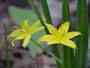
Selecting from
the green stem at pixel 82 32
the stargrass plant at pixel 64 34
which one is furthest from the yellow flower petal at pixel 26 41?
the green stem at pixel 82 32

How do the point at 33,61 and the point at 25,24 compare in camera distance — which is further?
the point at 33,61

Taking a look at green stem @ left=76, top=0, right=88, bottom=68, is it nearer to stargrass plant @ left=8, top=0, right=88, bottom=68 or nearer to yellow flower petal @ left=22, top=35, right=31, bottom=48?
stargrass plant @ left=8, top=0, right=88, bottom=68

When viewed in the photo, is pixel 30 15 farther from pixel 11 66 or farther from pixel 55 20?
pixel 11 66

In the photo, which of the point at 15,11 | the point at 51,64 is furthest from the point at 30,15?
the point at 51,64

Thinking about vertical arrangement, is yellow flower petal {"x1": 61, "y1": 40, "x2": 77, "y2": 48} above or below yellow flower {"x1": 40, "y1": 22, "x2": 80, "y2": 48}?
below

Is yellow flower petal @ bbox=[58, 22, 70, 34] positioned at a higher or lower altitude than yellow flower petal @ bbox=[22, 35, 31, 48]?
higher

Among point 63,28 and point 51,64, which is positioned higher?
point 63,28

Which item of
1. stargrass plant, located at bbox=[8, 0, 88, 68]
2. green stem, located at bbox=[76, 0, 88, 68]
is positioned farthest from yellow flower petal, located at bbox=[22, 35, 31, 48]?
green stem, located at bbox=[76, 0, 88, 68]

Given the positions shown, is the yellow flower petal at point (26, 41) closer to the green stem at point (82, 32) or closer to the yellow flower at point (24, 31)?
the yellow flower at point (24, 31)
